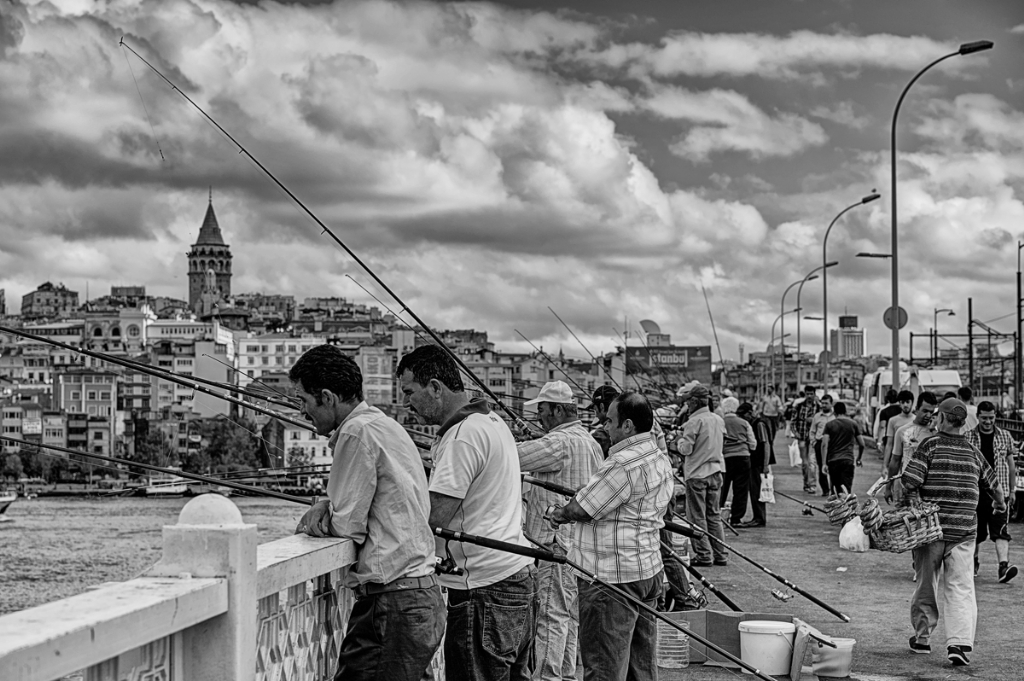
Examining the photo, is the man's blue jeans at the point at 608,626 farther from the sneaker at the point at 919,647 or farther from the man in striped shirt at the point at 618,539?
the sneaker at the point at 919,647

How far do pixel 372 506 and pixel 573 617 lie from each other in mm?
3475

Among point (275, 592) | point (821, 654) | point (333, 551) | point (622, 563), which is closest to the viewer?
point (275, 592)

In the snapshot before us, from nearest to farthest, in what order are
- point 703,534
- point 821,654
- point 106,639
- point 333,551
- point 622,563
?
point 106,639, point 333,551, point 622,563, point 703,534, point 821,654

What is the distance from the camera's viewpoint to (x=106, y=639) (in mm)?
2773

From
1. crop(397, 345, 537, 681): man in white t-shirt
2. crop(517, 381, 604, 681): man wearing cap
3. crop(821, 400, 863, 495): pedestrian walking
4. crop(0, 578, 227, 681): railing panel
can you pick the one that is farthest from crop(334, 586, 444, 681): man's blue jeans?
crop(821, 400, 863, 495): pedestrian walking

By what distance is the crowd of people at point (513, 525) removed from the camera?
4.24 m

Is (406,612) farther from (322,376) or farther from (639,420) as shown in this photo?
(639,420)

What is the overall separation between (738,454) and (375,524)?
11825mm

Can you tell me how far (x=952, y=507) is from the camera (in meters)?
8.35

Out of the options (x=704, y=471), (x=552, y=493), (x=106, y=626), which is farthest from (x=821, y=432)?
(x=106, y=626)

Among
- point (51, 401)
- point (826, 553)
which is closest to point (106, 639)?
point (826, 553)

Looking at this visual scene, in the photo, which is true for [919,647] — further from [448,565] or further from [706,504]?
[448,565]

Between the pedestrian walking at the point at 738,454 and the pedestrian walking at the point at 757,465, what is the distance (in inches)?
6.2

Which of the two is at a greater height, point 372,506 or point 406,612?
point 372,506
